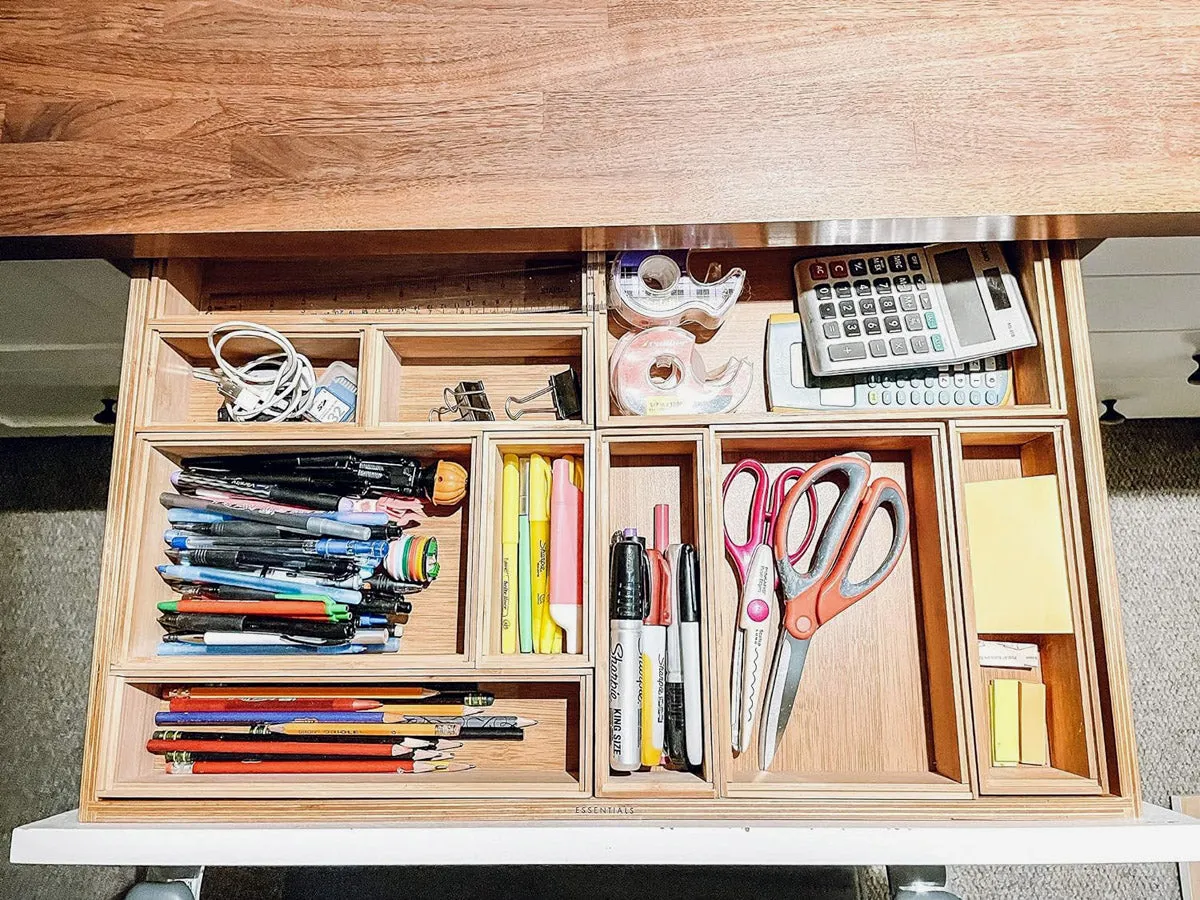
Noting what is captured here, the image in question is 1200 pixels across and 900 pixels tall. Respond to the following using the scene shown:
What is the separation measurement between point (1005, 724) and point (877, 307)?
50cm

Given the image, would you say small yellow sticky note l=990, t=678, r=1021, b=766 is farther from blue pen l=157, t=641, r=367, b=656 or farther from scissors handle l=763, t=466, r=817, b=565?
blue pen l=157, t=641, r=367, b=656

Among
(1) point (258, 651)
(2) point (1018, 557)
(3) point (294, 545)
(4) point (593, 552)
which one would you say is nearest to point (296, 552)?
(3) point (294, 545)

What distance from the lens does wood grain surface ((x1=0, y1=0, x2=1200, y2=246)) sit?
82 cm

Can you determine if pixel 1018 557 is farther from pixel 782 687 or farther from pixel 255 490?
pixel 255 490

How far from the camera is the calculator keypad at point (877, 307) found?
3.02ft

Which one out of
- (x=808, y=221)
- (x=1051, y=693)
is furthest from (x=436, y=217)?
(x=1051, y=693)

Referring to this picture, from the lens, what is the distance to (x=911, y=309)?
0.94 metres

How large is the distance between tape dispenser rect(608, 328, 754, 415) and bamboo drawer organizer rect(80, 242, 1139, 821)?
3cm

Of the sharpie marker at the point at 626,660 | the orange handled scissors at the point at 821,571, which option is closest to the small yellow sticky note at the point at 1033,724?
the orange handled scissors at the point at 821,571

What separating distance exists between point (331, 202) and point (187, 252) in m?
0.20

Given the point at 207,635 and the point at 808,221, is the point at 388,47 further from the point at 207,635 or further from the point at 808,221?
the point at 207,635

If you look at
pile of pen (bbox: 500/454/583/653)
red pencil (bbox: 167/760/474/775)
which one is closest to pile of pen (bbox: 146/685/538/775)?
red pencil (bbox: 167/760/474/775)

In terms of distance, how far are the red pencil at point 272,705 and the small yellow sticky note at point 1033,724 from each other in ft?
2.35

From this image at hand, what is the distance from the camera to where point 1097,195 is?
81 cm
